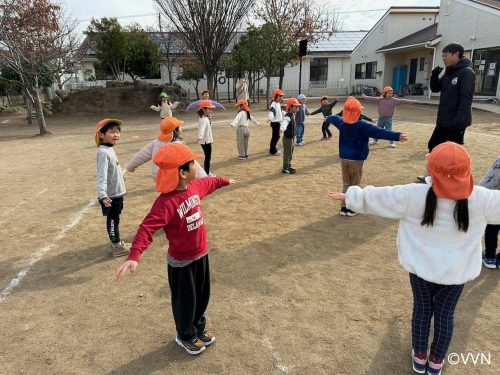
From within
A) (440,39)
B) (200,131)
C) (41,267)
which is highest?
(440,39)

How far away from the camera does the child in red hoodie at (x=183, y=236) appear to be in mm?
2527

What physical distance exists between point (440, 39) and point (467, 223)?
25.2m

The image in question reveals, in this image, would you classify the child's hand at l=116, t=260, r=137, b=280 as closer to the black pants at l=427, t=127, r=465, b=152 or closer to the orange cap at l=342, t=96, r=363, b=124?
the orange cap at l=342, t=96, r=363, b=124

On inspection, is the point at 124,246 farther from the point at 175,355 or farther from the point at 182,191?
the point at 182,191

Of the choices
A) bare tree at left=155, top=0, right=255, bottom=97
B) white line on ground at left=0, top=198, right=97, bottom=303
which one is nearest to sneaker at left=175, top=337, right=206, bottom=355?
white line on ground at left=0, top=198, right=97, bottom=303

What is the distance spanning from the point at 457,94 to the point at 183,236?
511cm

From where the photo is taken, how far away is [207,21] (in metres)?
19.7

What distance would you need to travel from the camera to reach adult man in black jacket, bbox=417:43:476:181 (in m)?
5.57

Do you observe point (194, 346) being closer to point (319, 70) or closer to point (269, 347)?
point (269, 347)

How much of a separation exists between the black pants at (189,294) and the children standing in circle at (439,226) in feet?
4.09

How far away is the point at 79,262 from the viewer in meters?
4.62

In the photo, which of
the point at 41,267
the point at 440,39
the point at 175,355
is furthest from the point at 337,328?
the point at 440,39

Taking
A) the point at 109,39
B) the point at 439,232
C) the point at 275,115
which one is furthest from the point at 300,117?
the point at 109,39

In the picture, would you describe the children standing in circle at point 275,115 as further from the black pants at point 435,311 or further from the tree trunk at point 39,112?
the tree trunk at point 39,112
